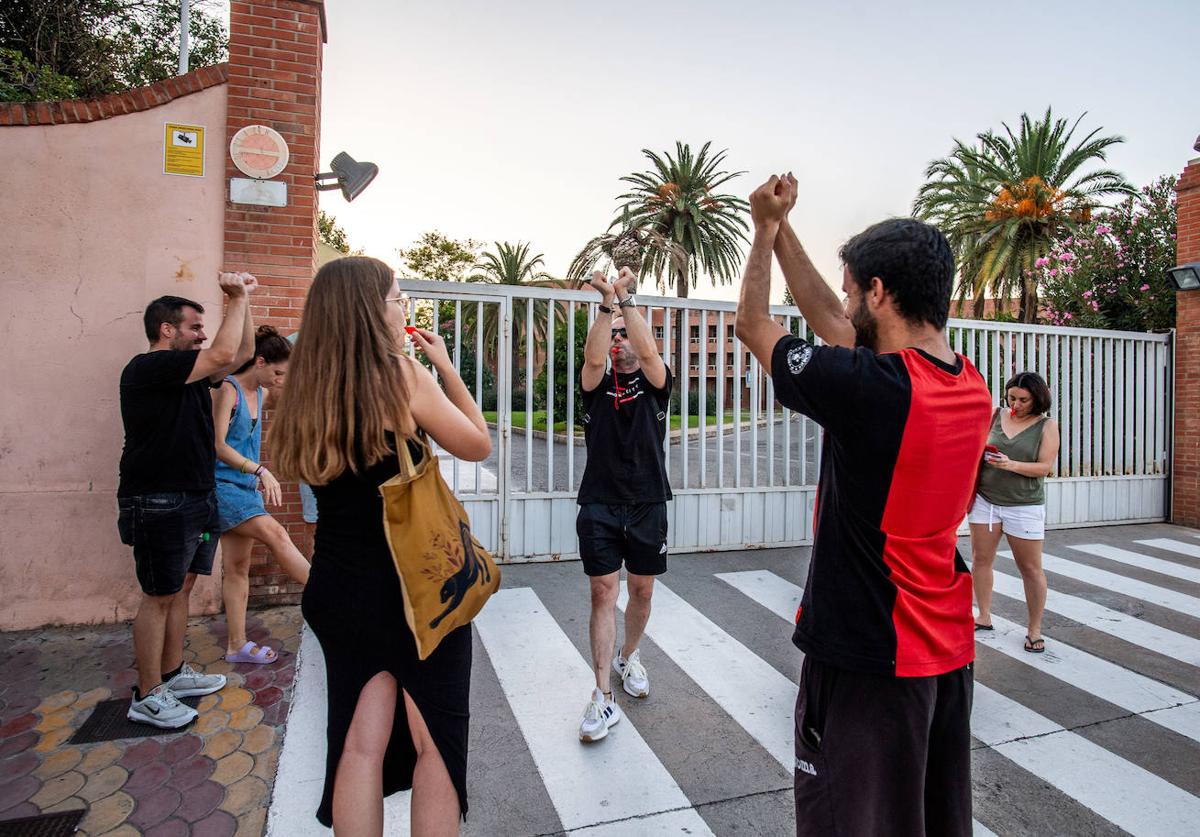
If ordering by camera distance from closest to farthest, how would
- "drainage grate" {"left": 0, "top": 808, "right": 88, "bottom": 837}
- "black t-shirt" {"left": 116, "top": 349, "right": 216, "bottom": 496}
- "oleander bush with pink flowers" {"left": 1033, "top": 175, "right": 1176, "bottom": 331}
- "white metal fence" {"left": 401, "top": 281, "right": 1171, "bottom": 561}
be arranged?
"drainage grate" {"left": 0, "top": 808, "right": 88, "bottom": 837}, "black t-shirt" {"left": 116, "top": 349, "right": 216, "bottom": 496}, "white metal fence" {"left": 401, "top": 281, "right": 1171, "bottom": 561}, "oleander bush with pink flowers" {"left": 1033, "top": 175, "right": 1176, "bottom": 331}

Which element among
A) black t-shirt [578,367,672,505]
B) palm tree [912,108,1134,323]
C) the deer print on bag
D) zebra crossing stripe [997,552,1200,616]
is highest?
palm tree [912,108,1134,323]

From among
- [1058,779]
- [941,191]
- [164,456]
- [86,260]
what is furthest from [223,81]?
[941,191]

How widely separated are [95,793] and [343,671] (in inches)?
71.0

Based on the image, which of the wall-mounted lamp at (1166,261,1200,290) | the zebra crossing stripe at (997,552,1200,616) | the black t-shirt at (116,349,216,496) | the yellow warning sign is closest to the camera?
the black t-shirt at (116,349,216,496)

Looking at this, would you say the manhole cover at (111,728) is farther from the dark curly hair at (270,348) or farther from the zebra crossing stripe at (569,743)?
the dark curly hair at (270,348)

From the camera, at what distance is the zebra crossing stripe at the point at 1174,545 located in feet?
25.3

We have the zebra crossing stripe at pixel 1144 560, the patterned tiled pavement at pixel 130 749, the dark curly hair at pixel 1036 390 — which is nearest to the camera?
the patterned tiled pavement at pixel 130 749

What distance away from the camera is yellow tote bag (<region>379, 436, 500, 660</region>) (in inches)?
71.4

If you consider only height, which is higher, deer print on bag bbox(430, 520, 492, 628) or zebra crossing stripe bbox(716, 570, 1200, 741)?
deer print on bag bbox(430, 520, 492, 628)

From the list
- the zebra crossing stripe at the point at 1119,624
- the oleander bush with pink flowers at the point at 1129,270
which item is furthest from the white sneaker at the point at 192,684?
the oleander bush with pink flowers at the point at 1129,270

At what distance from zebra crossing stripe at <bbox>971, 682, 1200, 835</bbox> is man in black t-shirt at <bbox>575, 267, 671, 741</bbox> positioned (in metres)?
1.85

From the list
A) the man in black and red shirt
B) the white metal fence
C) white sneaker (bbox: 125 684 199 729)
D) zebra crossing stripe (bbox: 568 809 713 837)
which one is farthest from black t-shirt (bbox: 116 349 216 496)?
the man in black and red shirt

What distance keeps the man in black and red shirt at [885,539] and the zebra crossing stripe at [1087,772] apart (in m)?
1.83

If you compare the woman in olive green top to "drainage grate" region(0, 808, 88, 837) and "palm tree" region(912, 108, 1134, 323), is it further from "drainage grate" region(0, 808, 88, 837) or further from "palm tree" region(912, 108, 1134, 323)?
"palm tree" region(912, 108, 1134, 323)
